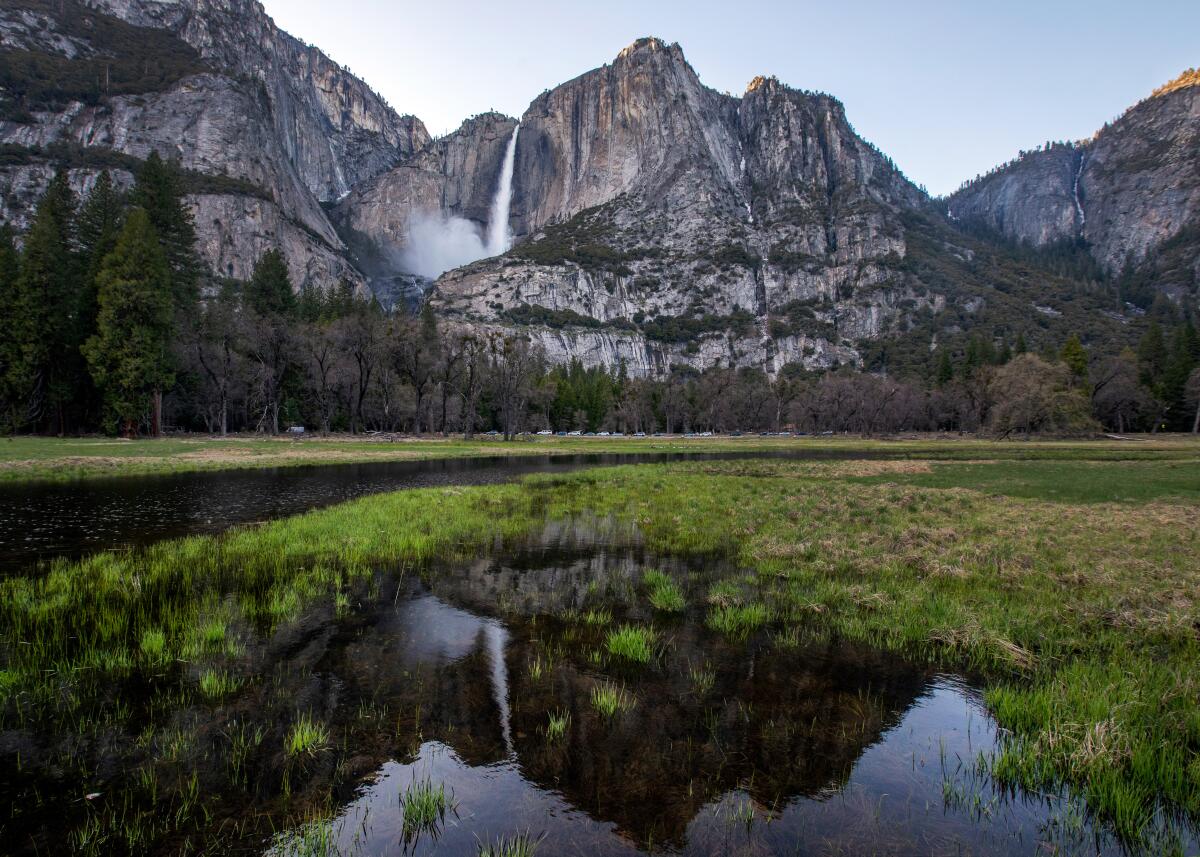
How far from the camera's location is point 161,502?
22.0 meters

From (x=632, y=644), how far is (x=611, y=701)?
195cm

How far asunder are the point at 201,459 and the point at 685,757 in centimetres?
4419

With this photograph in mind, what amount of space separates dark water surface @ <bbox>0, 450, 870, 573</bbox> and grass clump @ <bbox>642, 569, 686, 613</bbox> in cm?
1457

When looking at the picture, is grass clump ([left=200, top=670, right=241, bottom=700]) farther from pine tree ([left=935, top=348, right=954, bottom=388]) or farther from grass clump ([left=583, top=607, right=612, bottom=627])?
pine tree ([left=935, top=348, right=954, bottom=388])

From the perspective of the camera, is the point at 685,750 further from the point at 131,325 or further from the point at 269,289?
the point at 269,289

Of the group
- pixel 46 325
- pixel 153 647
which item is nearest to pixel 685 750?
pixel 153 647

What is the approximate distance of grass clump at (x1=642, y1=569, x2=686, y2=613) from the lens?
35.2ft

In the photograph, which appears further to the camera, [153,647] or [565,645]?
[565,645]

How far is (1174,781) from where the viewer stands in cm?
504

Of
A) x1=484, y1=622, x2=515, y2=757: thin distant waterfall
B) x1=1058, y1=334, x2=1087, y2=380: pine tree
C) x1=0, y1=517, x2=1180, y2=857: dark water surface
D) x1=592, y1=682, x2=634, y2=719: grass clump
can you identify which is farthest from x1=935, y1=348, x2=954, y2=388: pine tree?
x1=592, y1=682, x2=634, y2=719: grass clump

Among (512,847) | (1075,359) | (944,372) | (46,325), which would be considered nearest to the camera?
(512,847)

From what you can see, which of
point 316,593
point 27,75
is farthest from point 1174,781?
point 27,75

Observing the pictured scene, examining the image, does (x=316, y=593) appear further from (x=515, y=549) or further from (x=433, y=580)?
(x=515, y=549)

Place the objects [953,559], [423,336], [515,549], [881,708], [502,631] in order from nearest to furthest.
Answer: [881,708] → [502,631] → [953,559] → [515,549] → [423,336]
